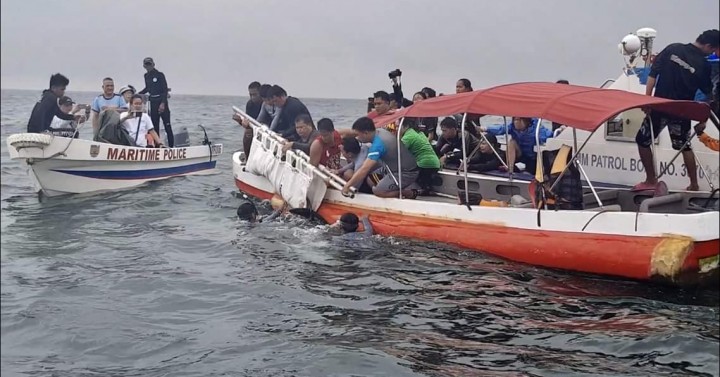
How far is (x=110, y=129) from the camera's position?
14875 millimetres

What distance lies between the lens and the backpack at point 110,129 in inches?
582

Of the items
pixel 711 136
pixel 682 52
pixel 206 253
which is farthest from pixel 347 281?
pixel 711 136

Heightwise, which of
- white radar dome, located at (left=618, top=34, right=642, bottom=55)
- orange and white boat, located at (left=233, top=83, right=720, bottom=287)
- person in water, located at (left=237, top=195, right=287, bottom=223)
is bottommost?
person in water, located at (left=237, top=195, right=287, bottom=223)

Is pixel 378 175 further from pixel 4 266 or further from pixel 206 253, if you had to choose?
pixel 4 266

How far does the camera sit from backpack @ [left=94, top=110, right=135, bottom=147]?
14789 millimetres

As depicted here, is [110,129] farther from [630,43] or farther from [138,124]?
[630,43]

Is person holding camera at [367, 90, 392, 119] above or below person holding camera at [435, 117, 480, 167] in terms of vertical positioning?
above

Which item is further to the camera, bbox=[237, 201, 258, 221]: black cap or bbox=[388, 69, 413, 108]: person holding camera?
bbox=[388, 69, 413, 108]: person holding camera

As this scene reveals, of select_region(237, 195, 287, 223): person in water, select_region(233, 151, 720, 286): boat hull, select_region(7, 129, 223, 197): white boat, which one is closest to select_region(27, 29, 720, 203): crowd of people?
select_region(7, 129, 223, 197): white boat

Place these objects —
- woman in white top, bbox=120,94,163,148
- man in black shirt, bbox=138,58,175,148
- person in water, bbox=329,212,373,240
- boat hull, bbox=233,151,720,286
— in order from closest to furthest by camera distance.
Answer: boat hull, bbox=233,151,720,286, person in water, bbox=329,212,373,240, woman in white top, bbox=120,94,163,148, man in black shirt, bbox=138,58,175,148

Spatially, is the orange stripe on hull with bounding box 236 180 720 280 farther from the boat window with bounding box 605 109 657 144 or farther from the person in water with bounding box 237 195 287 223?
the boat window with bounding box 605 109 657 144

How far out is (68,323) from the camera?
652 centimetres

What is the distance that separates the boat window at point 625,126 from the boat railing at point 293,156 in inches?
165

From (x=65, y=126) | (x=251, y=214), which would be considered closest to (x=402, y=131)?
(x=251, y=214)
